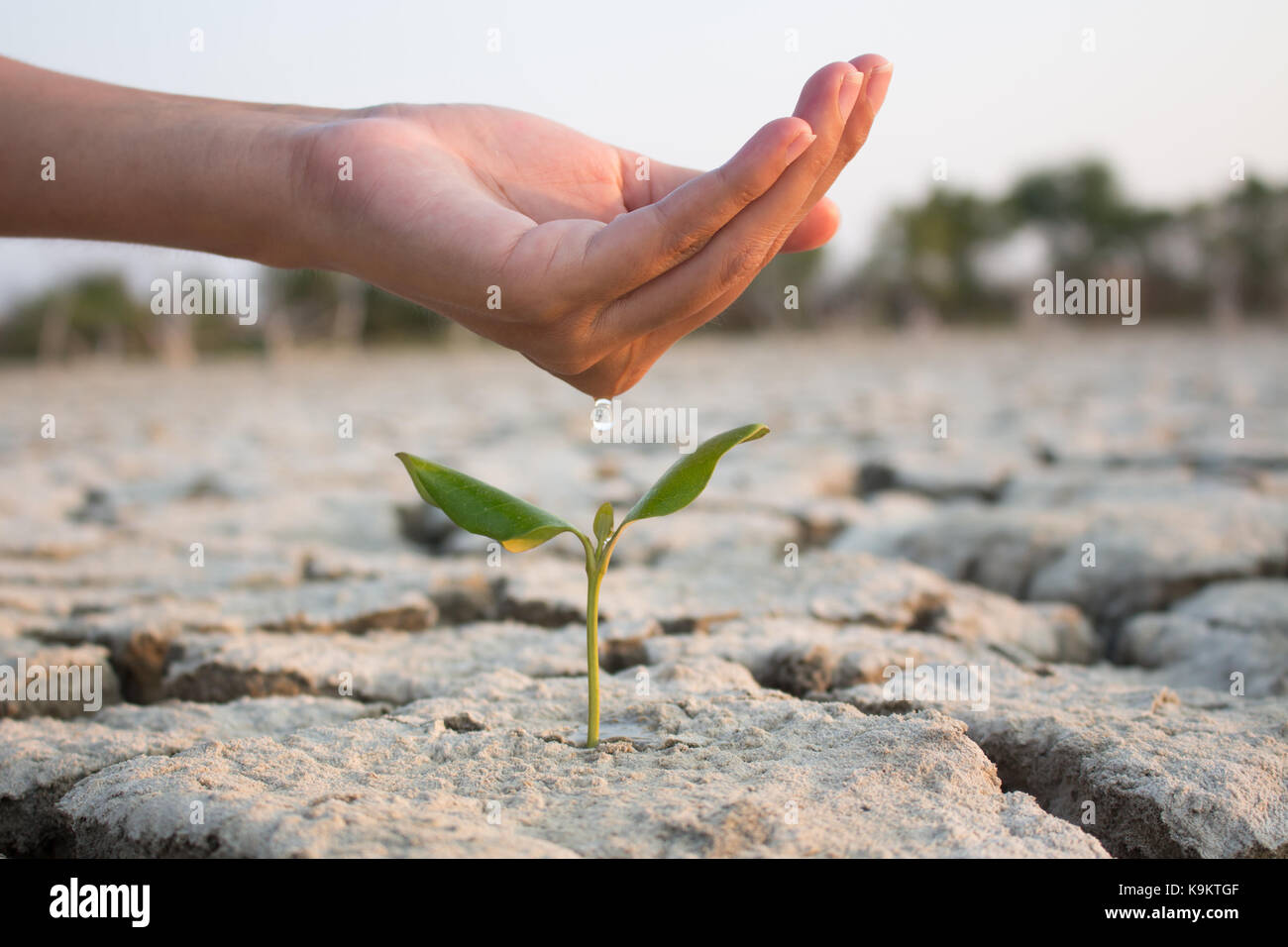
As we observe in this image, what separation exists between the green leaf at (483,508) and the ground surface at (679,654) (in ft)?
0.86

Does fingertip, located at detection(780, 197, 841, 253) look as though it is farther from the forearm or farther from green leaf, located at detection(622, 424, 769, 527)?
the forearm

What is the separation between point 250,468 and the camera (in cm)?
369

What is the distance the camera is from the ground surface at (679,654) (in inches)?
40.9

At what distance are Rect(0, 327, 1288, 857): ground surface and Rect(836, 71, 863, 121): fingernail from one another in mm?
711

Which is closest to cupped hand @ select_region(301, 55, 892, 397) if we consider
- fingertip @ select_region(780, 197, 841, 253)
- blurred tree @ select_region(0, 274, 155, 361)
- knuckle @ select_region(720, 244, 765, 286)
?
knuckle @ select_region(720, 244, 765, 286)

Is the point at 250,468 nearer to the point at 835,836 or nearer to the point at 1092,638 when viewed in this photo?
the point at 1092,638

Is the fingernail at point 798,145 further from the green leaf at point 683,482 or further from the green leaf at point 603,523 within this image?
the green leaf at point 603,523

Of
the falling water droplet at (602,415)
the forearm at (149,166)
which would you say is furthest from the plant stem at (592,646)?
the forearm at (149,166)

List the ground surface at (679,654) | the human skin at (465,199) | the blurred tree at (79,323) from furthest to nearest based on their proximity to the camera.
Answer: the blurred tree at (79,323)
the human skin at (465,199)
the ground surface at (679,654)

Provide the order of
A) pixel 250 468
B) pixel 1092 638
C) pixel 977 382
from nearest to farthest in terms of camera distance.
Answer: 1. pixel 1092 638
2. pixel 250 468
3. pixel 977 382
